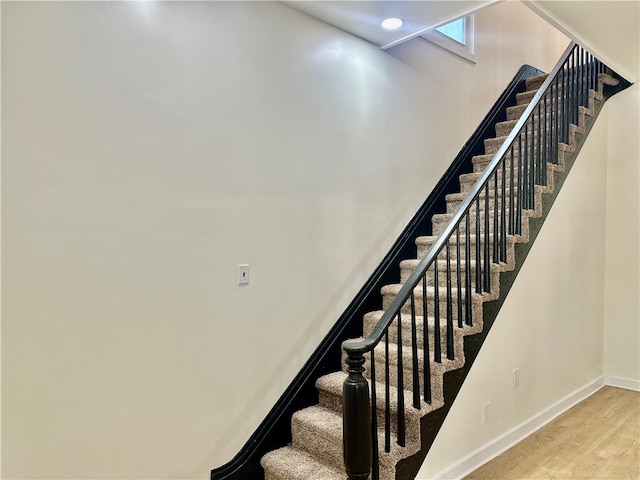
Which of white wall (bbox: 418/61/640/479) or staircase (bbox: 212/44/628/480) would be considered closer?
staircase (bbox: 212/44/628/480)

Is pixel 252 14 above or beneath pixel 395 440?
above

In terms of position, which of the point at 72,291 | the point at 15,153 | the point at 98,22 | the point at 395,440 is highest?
the point at 98,22

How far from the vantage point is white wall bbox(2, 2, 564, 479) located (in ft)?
5.71

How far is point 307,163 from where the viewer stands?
2.71 m

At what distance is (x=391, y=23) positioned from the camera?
9.09ft

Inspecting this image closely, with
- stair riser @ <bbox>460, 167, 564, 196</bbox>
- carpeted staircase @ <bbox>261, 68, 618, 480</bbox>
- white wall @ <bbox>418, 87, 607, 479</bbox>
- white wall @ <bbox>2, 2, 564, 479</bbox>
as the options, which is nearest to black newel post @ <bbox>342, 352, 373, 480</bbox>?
carpeted staircase @ <bbox>261, 68, 618, 480</bbox>

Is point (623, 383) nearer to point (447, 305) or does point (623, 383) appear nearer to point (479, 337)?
point (479, 337)

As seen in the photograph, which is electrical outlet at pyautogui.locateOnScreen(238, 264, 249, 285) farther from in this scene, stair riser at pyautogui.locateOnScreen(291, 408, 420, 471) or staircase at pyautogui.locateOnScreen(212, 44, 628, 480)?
stair riser at pyautogui.locateOnScreen(291, 408, 420, 471)

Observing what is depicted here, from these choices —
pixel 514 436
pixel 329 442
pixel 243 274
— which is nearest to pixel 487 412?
pixel 514 436

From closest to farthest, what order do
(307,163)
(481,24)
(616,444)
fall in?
(307,163) → (616,444) → (481,24)

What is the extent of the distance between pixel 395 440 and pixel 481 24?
159 inches

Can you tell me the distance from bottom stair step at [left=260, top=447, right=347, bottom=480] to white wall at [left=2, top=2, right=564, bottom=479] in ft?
0.75

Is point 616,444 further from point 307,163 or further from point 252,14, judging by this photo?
point 252,14

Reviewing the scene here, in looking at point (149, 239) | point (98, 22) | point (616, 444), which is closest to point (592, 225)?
point (616, 444)
